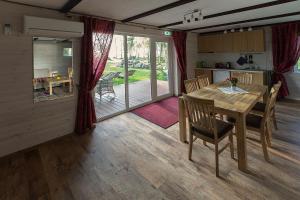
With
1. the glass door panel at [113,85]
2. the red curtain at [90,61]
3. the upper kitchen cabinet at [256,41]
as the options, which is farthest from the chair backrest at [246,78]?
the red curtain at [90,61]

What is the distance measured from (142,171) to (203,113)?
40.4 inches

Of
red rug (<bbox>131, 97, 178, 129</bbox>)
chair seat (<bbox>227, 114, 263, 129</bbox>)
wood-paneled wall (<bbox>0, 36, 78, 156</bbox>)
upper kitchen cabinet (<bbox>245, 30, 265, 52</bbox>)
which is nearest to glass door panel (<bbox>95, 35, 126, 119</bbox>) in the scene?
red rug (<bbox>131, 97, 178, 129</bbox>)

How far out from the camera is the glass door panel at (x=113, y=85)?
13.8ft

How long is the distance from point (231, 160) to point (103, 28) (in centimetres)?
316

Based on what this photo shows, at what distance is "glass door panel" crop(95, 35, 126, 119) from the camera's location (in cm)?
419

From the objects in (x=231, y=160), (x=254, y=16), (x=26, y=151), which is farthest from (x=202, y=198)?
(x=254, y=16)

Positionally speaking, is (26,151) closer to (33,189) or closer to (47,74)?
(33,189)

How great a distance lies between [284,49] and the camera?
4828mm

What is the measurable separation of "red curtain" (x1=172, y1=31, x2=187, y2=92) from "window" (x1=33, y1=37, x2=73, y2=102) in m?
3.25

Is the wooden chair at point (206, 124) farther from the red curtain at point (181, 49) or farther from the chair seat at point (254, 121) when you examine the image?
the red curtain at point (181, 49)

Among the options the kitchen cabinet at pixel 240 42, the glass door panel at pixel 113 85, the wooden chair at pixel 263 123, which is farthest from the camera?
the kitchen cabinet at pixel 240 42

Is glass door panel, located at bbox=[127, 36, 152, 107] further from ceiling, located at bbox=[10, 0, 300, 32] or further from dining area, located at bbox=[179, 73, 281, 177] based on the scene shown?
dining area, located at bbox=[179, 73, 281, 177]

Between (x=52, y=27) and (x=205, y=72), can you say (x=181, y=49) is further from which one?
(x=52, y=27)

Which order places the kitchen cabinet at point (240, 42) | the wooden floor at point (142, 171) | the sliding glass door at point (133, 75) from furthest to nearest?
the kitchen cabinet at point (240, 42)
the sliding glass door at point (133, 75)
the wooden floor at point (142, 171)
